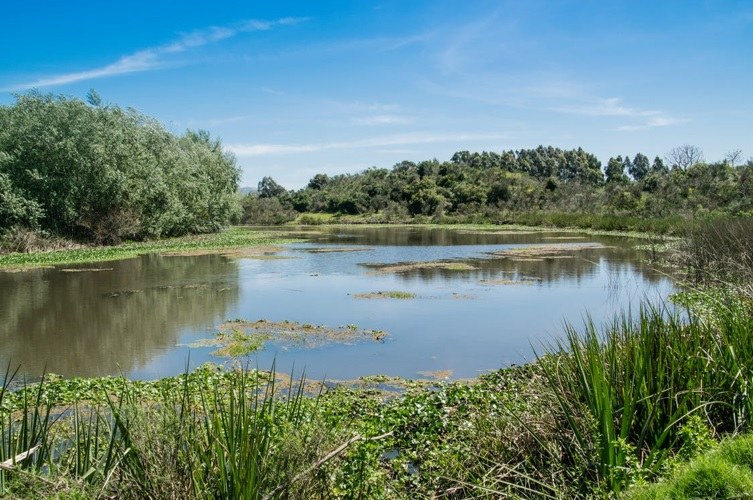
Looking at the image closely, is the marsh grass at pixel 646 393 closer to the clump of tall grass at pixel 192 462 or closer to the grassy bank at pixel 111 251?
the clump of tall grass at pixel 192 462

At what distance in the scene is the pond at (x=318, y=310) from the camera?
1105 centimetres

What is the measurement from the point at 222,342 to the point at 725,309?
9.51m

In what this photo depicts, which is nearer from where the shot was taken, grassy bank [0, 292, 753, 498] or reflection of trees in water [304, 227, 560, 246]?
grassy bank [0, 292, 753, 498]

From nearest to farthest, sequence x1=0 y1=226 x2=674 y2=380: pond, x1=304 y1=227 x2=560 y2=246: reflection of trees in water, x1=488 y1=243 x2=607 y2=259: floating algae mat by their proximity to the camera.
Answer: x1=0 y1=226 x2=674 y2=380: pond < x1=488 y1=243 x2=607 y2=259: floating algae mat < x1=304 y1=227 x2=560 y2=246: reflection of trees in water

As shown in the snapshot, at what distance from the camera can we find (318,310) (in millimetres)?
16188

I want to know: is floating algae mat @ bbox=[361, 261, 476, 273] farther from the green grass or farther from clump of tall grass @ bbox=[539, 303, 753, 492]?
the green grass

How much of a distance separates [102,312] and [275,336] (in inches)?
228

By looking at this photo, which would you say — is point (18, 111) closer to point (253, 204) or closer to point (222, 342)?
point (222, 342)

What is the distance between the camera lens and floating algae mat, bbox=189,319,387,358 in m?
11.9

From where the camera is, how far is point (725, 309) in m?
6.57

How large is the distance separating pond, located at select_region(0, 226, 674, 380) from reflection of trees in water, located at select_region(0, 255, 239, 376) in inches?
1.9

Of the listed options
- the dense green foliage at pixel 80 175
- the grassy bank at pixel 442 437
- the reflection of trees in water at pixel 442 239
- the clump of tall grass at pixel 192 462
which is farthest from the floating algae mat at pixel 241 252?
the clump of tall grass at pixel 192 462

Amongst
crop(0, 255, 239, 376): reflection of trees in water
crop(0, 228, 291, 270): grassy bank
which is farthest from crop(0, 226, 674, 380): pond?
crop(0, 228, 291, 270): grassy bank

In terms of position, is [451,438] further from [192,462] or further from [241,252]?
[241,252]
